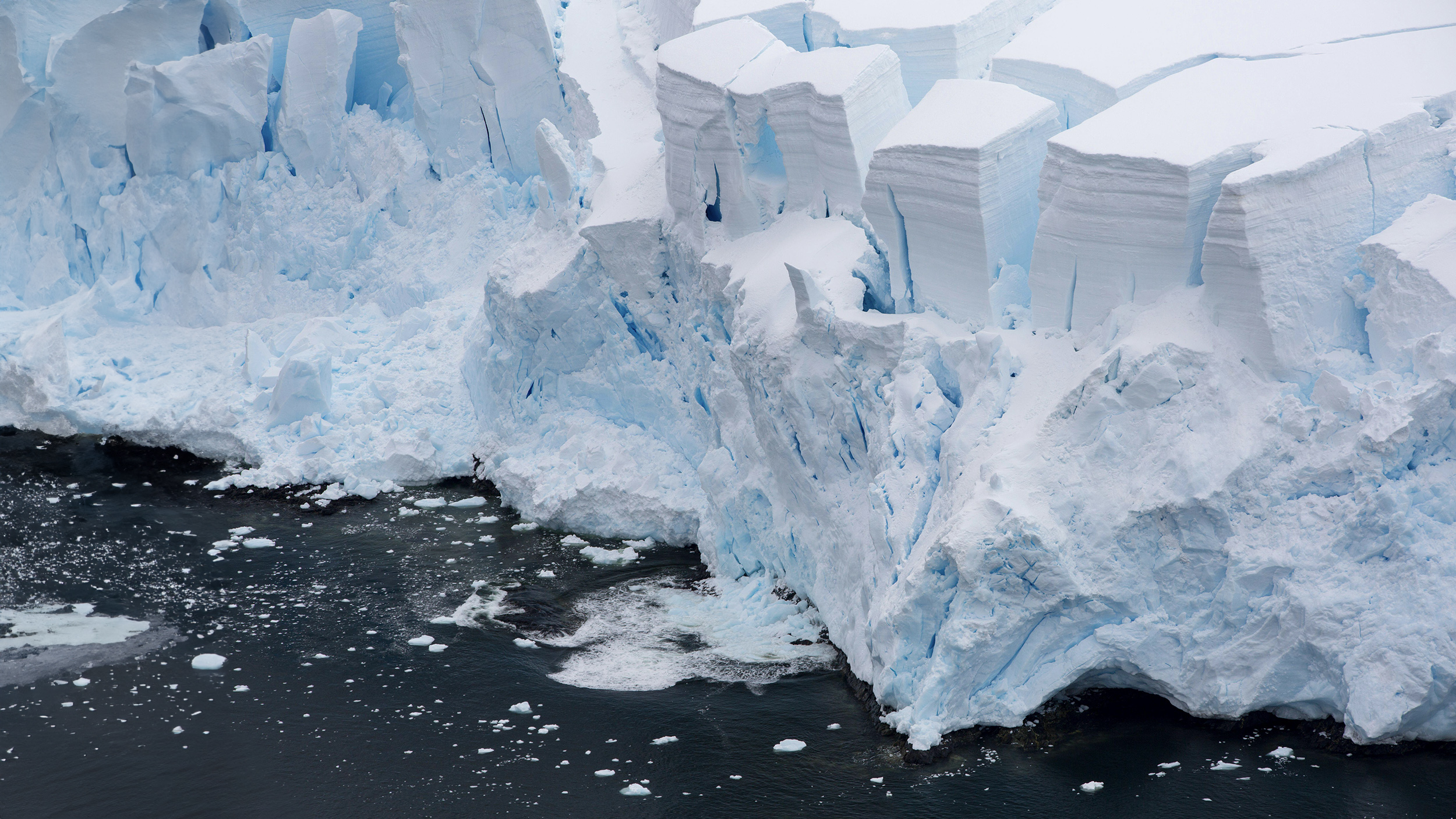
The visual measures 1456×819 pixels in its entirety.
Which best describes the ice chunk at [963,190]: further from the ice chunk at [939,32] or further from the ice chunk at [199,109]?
the ice chunk at [199,109]

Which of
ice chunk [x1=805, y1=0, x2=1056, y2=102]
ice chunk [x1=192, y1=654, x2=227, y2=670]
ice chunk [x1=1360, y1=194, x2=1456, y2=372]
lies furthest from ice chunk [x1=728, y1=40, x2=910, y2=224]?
ice chunk [x1=192, y1=654, x2=227, y2=670]

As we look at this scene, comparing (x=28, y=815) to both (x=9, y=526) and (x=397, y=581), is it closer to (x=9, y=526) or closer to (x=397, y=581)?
(x=397, y=581)

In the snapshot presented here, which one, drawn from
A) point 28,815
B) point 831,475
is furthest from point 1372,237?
point 28,815

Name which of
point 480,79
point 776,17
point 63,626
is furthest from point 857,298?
point 480,79

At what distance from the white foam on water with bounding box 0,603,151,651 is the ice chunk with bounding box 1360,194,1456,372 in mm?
8499

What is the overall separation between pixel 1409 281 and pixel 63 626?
9300 mm

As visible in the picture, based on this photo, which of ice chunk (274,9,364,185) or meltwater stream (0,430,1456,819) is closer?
meltwater stream (0,430,1456,819)

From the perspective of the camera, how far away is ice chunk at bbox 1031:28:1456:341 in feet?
23.6

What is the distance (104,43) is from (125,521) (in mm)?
5671

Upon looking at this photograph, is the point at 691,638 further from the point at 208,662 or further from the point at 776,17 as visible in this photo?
the point at 776,17

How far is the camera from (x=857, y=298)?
878 centimetres

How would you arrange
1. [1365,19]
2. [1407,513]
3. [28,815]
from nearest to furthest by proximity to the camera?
1. [1407,513]
2. [28,815]
3. [1365,19]

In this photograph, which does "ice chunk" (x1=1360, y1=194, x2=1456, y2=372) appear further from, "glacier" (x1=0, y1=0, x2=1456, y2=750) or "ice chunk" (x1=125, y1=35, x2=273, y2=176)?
"ice chunk" (x1=125, y1=35, x2=273, y2=176)

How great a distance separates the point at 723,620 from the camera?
9.43 metres
